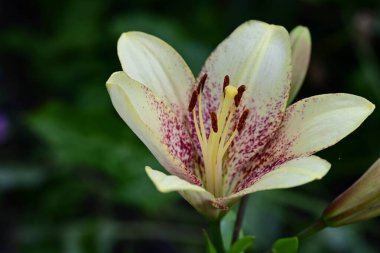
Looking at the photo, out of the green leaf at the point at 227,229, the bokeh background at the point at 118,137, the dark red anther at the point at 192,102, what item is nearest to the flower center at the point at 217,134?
the dark red anther at the point at 192,102

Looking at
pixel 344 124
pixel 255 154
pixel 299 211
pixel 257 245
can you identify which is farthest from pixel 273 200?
pixel 344 124

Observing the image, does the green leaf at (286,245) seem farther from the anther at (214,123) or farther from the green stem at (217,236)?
the anther at (214,123)

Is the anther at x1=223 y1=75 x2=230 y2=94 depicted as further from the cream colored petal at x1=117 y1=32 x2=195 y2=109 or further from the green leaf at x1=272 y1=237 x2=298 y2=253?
the green leaf at x1=272 y1=237 x2=298 y2=253

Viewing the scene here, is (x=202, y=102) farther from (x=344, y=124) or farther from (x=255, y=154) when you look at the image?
(x=344, y=124)

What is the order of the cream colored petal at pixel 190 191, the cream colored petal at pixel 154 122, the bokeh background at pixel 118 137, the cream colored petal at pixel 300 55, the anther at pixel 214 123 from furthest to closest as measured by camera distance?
the bokeh background at pixel 118 137 → the cream colored petal at pixel 300 55 → the anther at pixel 214 123 → the cream colored petal at pixel 154 122 → the cream colored petal at pixel 190 191

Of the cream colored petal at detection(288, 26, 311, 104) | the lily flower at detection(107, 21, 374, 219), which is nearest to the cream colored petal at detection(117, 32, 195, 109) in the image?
the lily flower at detection(107, 21, 374, 219)

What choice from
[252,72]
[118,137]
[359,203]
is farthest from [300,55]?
[118,137]
